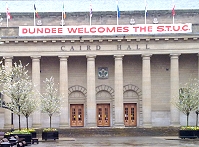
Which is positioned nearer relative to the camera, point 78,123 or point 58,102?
point 58,102

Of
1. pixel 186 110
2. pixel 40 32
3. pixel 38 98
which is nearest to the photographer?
pixel 186 110

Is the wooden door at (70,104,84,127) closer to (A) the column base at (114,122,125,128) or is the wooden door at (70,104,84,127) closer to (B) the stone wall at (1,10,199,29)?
(A) the column base at (114,122,125,128)

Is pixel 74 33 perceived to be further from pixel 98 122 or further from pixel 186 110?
→ pixel 186 110

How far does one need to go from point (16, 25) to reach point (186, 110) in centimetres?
2325

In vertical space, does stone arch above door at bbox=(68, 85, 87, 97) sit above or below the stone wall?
below

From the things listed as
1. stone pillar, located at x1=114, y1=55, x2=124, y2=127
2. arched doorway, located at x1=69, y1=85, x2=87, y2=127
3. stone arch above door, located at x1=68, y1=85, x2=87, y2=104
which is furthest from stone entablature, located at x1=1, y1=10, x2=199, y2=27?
arched doorway, located at x1=69, y1=85, x2=87, y2=127

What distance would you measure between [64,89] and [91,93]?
284cm

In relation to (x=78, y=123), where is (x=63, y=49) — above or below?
above

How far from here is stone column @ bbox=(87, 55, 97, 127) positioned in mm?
64375

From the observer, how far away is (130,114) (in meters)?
67.5

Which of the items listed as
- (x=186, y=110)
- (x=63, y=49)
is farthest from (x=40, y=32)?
(x=186, y=110)

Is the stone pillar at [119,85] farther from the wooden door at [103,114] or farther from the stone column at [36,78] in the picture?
the stone column at [36,78]

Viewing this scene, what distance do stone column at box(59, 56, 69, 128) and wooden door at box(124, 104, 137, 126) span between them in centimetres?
678

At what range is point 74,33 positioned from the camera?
63.7 meters
